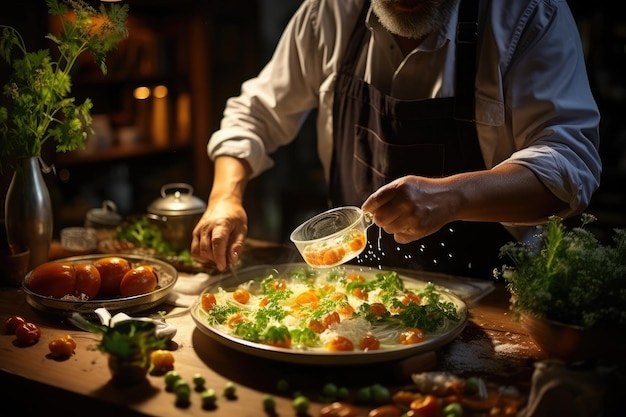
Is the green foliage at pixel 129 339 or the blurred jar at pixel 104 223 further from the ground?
the green foliage at pixel 129 339

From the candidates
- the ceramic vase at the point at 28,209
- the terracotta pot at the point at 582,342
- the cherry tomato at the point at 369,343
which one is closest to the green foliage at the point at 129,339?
the cherry tomato at the point at 369,343

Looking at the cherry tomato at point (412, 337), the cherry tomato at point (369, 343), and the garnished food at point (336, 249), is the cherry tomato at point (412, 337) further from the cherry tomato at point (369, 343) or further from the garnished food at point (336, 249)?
the garnished food at point (336, 249)

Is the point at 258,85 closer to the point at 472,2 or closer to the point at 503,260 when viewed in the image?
the point at 472,2

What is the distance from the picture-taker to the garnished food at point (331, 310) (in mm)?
1715

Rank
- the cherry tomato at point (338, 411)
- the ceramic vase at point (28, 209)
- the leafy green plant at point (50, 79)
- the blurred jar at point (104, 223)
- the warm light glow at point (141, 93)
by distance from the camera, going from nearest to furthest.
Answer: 1. the cherry tomato at point (338, 411)
2. the leafy green plant at point (50, 79)
3. the ceramic vase at point (28, 209)
4. the blurred jar at point (104, 223)
5. the warm light glow at point (141, 93)

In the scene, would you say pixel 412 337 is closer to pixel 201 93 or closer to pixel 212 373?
pixel 212 373

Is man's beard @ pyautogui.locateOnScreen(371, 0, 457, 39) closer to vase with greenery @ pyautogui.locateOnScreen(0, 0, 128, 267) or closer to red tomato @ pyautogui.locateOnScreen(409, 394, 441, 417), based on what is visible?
vase with greenery @ pyautogui.locateOnScreen(0, 0, 128, 267)

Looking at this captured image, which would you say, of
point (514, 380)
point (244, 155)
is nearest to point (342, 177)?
point (244, 155)

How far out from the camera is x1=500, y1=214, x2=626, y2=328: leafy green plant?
1.55 meters

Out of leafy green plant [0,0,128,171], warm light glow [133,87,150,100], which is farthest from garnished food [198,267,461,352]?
warm light glow [133,87,150,100]

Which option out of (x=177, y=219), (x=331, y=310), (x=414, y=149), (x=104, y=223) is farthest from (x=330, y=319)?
(x=104, y=223)

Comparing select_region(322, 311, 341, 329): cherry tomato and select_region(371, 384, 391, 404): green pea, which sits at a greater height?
select_region(371, 384, 391, 404): green pea

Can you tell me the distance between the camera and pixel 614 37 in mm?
4402

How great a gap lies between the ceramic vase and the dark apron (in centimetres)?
110
